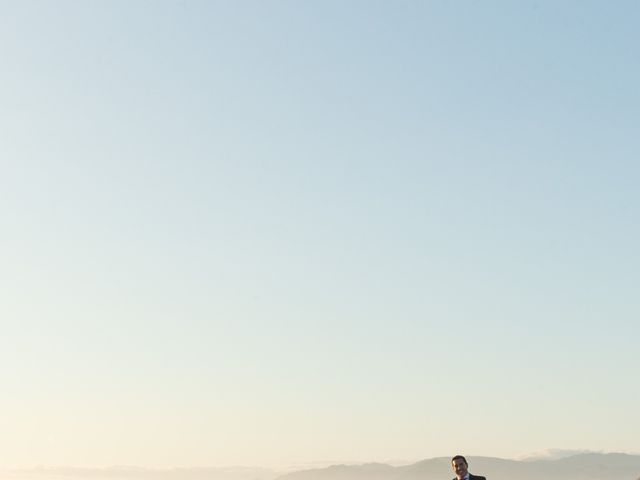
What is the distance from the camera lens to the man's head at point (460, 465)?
21984 mm

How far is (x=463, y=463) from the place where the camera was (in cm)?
2200

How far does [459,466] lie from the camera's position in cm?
2212

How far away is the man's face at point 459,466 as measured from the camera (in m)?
22.0

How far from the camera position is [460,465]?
72.4 feet

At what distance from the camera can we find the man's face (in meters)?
22.0

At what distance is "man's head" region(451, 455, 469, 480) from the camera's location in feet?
72.1

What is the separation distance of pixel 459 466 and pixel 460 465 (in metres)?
0.06
